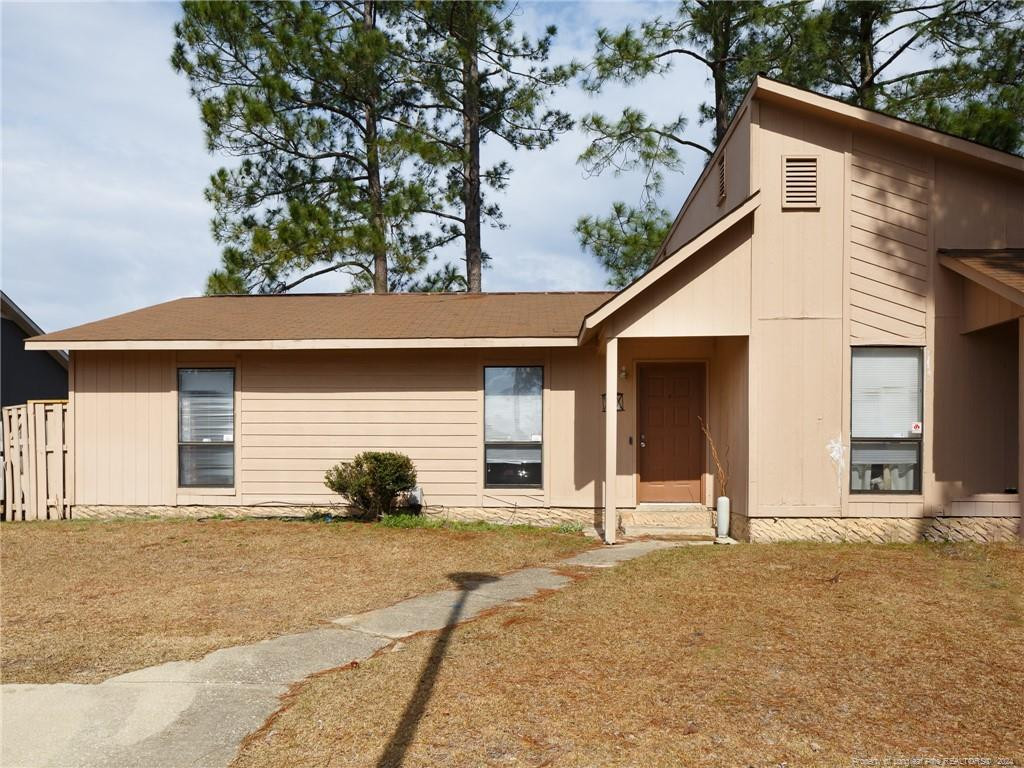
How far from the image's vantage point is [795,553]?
29.8 feet

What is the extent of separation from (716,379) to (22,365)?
15.6m

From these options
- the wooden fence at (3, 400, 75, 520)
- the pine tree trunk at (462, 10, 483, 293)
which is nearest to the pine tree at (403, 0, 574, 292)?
the pine tree trunk at (462, 10, 483, 293)

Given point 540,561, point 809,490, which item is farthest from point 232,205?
point 809,490

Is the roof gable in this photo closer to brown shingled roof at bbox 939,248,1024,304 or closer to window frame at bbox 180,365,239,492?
brown shingled roof at bbox 939,248,1024,304

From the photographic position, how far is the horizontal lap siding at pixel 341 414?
12.0 meters

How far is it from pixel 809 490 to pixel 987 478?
2.15 metres

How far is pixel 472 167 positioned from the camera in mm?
21906

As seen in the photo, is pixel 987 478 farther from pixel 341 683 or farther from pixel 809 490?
pixel 341 683

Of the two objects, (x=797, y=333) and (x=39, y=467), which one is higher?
(x=797, y=333)

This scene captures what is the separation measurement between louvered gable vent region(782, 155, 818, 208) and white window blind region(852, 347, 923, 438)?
1.97 meters

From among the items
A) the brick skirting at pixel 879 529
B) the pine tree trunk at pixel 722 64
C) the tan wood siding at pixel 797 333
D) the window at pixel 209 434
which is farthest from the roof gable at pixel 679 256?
the pine tree trunk at pixel 722 64

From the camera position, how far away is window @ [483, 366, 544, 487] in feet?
39.0

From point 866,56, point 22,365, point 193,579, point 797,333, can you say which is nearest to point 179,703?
point 193,579

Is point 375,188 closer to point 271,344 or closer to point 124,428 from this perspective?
point 271,344
